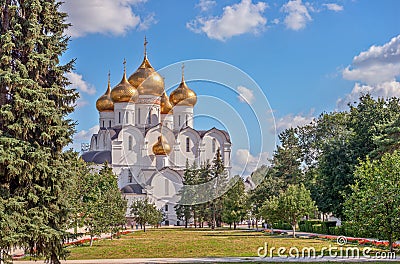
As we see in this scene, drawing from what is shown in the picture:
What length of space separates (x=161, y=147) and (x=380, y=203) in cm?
5341

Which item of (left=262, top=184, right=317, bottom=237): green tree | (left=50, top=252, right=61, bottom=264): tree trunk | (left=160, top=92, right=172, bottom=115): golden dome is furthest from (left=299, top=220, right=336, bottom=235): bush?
(left=160, top=92, right=172, bottom=115): golden dome

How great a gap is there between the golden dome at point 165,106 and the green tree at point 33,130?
2170 inches

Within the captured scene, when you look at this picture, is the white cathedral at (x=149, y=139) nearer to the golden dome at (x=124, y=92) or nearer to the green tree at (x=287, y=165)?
the golden dome at (x=124, y=92)

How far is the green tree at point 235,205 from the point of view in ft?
176

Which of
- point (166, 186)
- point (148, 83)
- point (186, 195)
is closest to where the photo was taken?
point (186, 195)

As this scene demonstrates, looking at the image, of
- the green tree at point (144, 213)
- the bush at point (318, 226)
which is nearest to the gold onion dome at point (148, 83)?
the green tree at point (144, 213)

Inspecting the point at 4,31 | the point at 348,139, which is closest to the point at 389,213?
the point at 4,31

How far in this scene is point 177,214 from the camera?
216 ft

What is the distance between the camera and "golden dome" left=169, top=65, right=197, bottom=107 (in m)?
69.6

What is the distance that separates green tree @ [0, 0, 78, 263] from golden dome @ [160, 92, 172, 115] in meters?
55.1

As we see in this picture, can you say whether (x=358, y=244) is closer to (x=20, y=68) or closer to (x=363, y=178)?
(x=363, y=178)

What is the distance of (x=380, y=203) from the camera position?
15195 millimetres

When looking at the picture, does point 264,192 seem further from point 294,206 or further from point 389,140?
point 389,140

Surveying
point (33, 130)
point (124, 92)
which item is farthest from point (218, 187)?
point (33, 130)
